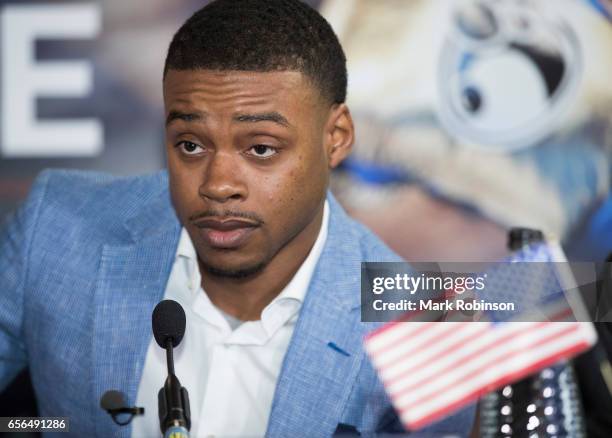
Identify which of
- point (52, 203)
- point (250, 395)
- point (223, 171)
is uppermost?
point (52, 203)

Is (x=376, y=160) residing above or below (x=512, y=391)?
above

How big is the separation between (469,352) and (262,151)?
1.62 ft

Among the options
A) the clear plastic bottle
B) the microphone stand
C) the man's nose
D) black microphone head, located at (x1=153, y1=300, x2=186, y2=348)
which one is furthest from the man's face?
the clear plastic bottle

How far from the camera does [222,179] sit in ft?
5.05

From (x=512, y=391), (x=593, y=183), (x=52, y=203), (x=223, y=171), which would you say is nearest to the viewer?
(x=512, y=391)

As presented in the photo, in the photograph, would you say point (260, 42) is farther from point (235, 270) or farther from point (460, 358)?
point (460, 358)

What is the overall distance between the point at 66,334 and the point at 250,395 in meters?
0.38

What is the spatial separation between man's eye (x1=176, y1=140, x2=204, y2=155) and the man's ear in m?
0.29

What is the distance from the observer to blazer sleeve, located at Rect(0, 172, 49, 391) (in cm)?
185

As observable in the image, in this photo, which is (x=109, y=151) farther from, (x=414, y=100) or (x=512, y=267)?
(x=512, y=267)

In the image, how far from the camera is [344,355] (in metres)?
1.69


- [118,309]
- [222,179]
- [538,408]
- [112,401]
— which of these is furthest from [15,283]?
[538,408]

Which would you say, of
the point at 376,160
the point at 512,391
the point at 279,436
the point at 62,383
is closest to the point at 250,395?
the point at 279,436

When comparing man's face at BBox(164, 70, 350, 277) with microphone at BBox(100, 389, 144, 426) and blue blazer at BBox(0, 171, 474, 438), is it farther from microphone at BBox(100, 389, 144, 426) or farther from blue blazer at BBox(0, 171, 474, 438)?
microphone at BBox(100, 389, 144, 426)
